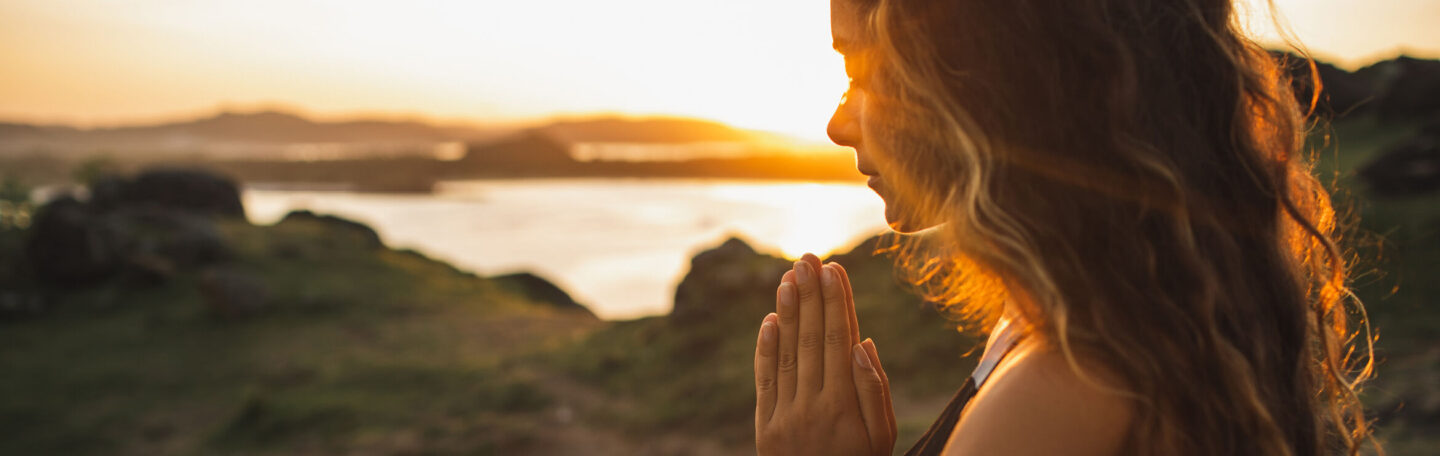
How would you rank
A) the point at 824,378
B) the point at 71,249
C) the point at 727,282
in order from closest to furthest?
the point at 824,378
the point at 727,282
the point at 71,249

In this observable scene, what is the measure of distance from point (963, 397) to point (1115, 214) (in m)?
0.51

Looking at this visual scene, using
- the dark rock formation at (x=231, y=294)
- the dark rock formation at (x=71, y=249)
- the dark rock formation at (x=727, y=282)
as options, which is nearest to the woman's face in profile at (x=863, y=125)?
the dark rock formation at (x=727, y=282)

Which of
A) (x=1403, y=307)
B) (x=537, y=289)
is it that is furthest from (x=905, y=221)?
(x=537, y=289)

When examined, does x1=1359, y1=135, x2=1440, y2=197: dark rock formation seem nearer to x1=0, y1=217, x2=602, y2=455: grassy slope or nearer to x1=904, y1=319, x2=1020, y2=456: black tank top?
x1=0, y1=217, x2=602, y2=455: grassy slope

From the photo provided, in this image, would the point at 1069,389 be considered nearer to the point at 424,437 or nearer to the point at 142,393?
the point at 424,437

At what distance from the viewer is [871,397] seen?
1911 mm

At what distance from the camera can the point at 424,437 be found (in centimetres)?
1005

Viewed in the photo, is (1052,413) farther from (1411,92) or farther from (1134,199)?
(1411,92)

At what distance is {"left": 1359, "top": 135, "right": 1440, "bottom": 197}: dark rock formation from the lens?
12148mm

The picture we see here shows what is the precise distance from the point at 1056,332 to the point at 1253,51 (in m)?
0.79

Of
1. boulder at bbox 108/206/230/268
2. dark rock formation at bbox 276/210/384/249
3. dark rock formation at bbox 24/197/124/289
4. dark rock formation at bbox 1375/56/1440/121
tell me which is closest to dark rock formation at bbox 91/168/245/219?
dark rock formation at bbox 276/210/384/249

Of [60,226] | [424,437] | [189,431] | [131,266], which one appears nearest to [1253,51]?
[424,437]

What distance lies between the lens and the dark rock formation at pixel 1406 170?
39.9 ft

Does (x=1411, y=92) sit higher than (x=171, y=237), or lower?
lower
